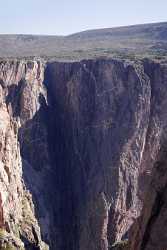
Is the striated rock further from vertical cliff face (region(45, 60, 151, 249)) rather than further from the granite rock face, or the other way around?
vertical cliff face (region(45, 60, 151, 249))

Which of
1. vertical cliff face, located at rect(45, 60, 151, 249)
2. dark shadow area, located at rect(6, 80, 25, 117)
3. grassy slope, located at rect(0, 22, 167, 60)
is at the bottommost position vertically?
vertical cliff face, located at rect(45, 60, 151, 249)

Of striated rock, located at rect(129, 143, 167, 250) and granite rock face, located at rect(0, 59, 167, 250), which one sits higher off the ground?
striated rock, located at rect(129, 143, 167, 250)

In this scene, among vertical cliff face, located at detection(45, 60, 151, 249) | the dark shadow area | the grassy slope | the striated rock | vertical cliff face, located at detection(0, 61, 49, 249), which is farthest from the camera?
the grassy slope

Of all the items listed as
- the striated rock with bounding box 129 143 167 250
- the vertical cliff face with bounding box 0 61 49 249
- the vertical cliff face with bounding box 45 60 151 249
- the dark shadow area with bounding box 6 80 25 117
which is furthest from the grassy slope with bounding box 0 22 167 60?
the striated rock with bounding box 129 143 167 250

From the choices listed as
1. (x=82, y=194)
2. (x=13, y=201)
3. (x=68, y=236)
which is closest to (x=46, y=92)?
(x=82, y=194)

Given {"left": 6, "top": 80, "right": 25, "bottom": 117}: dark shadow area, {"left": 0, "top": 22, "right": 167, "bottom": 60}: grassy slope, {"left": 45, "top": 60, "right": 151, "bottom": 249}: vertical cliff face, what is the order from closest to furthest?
1. {"left": 45, "top": 60, "right": 151, "bottom": 249}: vertical cliff face
2. {"left": 6, "top": 80, "right": 25, "bottom": 117}: dark shadow area
3. {"left": 0, "top": 22, "right": 167, "bottom": 60}: grassy slope

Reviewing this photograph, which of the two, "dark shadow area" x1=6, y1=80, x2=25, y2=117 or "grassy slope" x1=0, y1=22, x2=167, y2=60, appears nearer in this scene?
"dark shadow area" x1=6, y1=80, x2=25, y2=117

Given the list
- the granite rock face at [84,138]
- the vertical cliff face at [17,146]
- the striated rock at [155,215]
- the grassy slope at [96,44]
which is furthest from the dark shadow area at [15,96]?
the striated rock at [155,215]

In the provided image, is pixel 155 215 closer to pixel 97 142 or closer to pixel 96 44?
pixel 97 142

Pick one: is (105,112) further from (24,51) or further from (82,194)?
(24,51)
